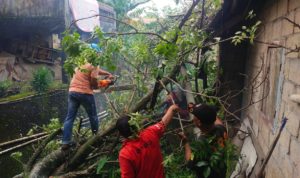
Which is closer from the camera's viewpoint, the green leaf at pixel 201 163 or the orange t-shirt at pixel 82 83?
the green leaf at pixel 201 163

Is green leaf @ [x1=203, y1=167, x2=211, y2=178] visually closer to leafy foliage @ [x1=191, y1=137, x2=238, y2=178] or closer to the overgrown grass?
leafy foliage @ [x1=191, y1=137, x2=238, y2=178]

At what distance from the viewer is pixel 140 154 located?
119 inches

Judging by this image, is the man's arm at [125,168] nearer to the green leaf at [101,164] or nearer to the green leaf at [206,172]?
the green leaf at [206,172]

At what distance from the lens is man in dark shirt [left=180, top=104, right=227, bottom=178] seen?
2811 mm

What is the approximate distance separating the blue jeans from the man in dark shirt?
8.39 feet

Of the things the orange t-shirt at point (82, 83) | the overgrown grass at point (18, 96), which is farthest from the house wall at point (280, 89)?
the overgrown grass at point (18, 96)

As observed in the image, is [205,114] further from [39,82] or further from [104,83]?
[39,82]

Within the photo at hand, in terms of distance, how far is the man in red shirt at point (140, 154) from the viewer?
2955 millimetres

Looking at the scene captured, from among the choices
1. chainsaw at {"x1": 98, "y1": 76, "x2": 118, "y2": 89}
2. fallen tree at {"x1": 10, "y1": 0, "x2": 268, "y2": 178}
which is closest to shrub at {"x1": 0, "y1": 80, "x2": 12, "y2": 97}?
fallen tree at {"x1": 10, "y1": 0, "x2": 268, "y2": 178}

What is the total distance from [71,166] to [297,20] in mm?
3800

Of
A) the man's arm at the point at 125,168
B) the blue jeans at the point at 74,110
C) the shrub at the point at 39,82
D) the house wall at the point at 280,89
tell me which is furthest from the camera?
the shrub at the point at 39,82

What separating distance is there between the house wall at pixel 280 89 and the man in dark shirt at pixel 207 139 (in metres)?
0.55

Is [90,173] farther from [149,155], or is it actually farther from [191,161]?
[191,161]

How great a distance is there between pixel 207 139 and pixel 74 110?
2853mm
